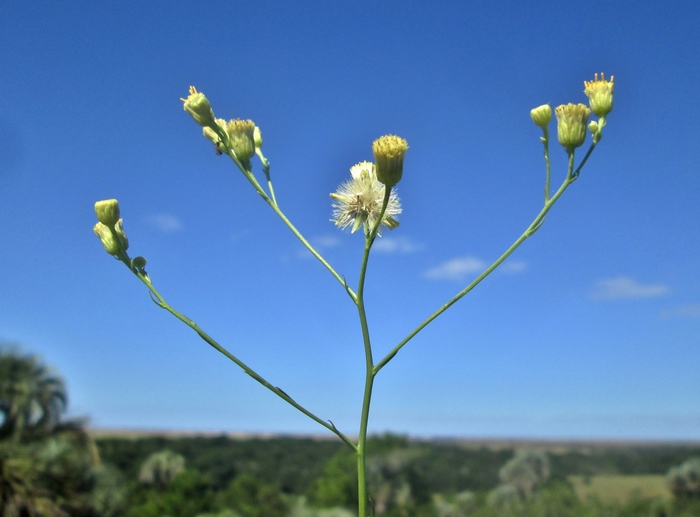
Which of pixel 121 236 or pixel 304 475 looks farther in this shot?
pixel 304 475

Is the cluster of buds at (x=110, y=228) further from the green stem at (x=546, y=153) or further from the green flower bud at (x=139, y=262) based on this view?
the green stem at (x=546, y=153)

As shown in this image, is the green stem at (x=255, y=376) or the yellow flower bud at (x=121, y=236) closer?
the green stem at (x=255, y=376)

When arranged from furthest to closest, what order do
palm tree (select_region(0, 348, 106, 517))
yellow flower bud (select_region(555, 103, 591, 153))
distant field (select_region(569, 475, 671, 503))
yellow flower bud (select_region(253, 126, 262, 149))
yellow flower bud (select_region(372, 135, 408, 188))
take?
distant field (select_region(569, 475, 671, 503)) < palm tree (select_region(0, 348, 106, 517)) < yellow flower bud (select_region(253, 126, 262, 149)) < yellow flower bud (select_region(555, 103, 591, 153)) < yellow flower bud (select_region(372, 135, 408, 188))

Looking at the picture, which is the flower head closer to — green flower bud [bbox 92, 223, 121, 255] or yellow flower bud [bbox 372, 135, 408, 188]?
yellow flower bud [bbox 372, 135, 408, 188]

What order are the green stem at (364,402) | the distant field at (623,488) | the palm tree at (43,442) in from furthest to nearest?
1. the distant field at (623,488)
2. the palm tree at (43,442)
3. the green stem at (364,402)

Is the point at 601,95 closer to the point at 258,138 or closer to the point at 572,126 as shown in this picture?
the point at 572,126

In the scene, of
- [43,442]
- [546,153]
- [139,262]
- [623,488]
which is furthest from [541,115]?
[623,488]

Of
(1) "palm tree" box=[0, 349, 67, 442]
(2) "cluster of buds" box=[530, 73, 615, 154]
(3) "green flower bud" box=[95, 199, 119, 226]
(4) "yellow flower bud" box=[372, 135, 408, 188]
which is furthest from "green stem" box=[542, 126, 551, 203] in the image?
(1) "palm tree" box=[0, 349, 67, 442]

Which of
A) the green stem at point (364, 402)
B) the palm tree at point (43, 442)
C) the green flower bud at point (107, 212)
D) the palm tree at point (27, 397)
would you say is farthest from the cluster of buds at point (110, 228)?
the palm tree at point (27, 397)
